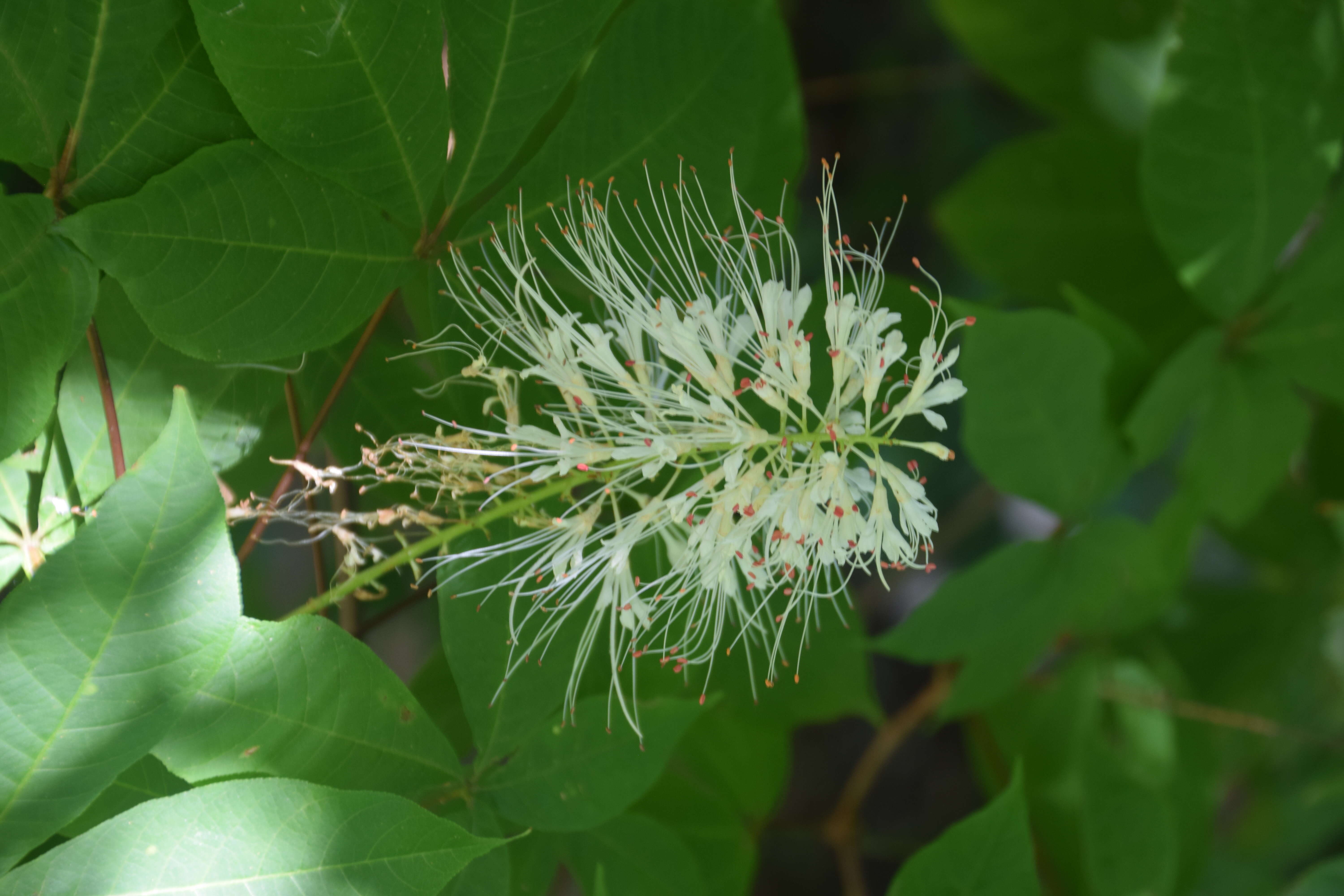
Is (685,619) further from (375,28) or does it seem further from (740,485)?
(375,28)

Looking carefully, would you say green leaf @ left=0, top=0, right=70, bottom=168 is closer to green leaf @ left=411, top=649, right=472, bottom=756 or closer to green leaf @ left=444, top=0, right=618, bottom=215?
green leaf @ left=444, top=0, right=618, bottom=215

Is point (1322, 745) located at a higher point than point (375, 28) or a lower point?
lower

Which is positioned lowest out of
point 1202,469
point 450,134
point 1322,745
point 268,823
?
point 1322,745

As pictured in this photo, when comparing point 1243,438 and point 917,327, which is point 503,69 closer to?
point 917,327

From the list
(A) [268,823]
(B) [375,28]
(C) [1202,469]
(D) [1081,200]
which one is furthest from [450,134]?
(D) [1081,200]

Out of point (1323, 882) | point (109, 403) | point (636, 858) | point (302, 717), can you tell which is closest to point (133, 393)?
point (109, 403)

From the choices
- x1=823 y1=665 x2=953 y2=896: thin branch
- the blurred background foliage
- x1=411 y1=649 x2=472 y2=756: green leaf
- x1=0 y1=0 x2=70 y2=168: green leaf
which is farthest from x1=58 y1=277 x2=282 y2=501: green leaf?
x1=823 y1=665 x2=953 y2=896: thin branch

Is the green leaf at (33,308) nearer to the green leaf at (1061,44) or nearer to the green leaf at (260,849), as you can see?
the green leaf at (260,849)
